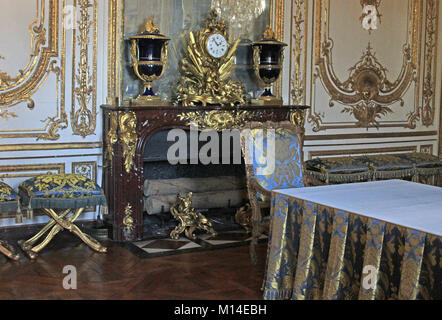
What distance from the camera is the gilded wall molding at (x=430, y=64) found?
22.9ft

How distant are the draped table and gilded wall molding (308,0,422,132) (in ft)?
8.90

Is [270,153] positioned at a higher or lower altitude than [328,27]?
lower

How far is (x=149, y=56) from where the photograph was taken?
4.83 meters

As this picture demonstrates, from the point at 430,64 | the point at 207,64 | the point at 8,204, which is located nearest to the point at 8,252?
the point at 8,204

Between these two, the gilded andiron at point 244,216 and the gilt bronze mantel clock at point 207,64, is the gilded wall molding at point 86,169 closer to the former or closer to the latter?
the gilt bronze mantel clock at point 207,64

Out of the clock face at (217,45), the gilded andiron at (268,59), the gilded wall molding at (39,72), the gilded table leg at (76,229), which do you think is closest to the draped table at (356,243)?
the gilded table leg at (76,229)

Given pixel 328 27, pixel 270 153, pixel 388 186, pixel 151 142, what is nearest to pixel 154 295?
pixel 270 153

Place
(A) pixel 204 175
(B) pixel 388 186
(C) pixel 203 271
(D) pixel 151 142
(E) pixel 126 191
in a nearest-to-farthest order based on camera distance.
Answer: (B) pixel 388 186 → (C) pixel 203 271 → (E) pixel 126 191 → (D) pixel 151 142 → (A) pixel 204 175

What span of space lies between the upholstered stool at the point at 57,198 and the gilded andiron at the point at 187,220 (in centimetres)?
68

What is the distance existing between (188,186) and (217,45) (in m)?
1.28

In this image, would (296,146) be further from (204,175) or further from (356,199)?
(204,175)
